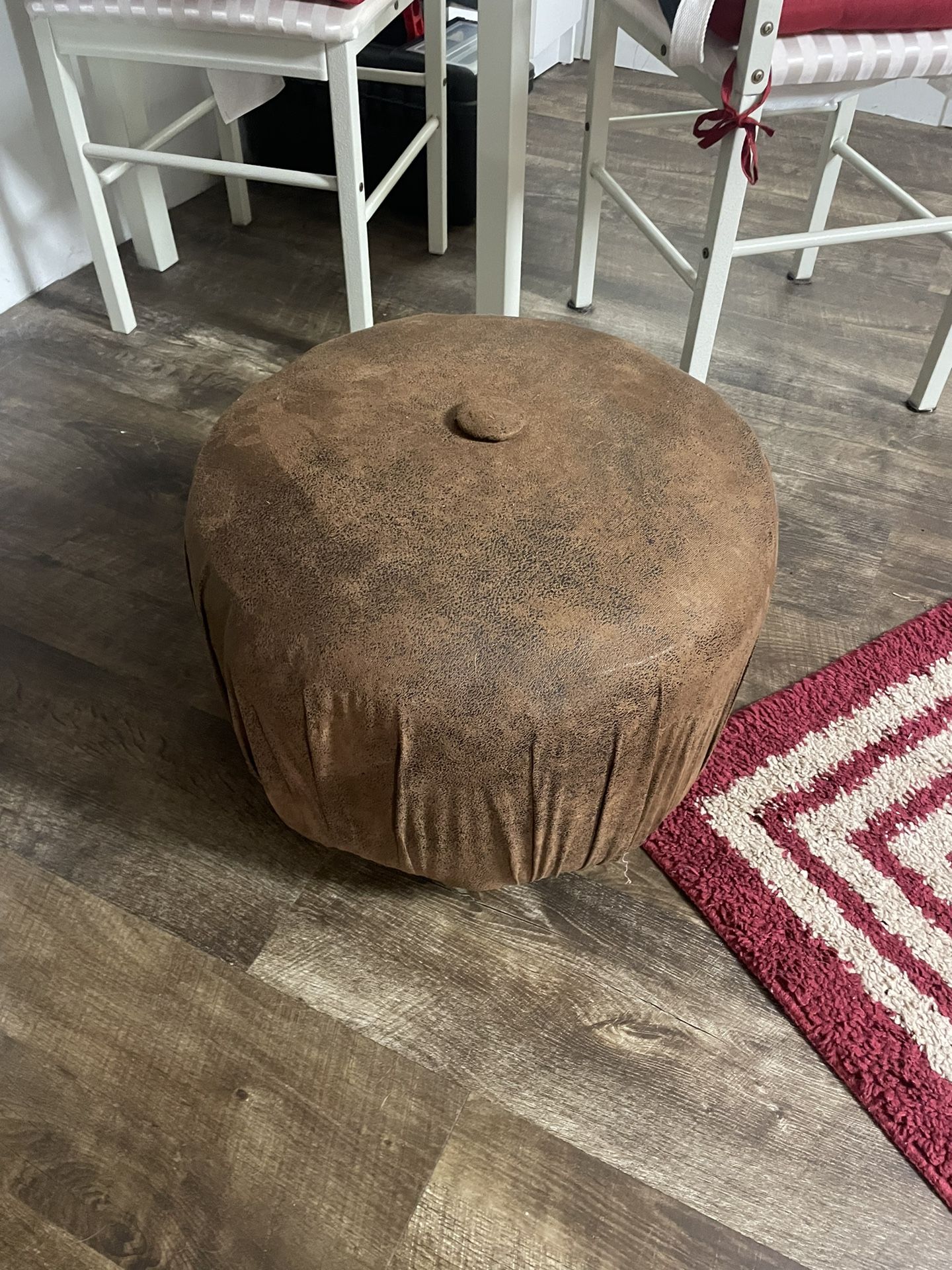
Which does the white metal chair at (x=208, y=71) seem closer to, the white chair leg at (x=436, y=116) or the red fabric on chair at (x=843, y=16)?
the white chair leg at (x=436, y=116)

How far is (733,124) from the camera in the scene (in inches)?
41.9

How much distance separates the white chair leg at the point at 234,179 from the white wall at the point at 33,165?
101mm

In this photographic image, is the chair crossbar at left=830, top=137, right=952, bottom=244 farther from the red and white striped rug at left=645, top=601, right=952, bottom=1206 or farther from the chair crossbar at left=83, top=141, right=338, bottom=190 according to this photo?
the chair crossbar at left=83, top=141, right=338, bottom=190

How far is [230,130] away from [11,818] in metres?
1.35

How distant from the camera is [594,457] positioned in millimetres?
812

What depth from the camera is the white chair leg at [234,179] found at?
69.4 inches

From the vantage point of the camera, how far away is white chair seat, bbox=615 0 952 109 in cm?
106

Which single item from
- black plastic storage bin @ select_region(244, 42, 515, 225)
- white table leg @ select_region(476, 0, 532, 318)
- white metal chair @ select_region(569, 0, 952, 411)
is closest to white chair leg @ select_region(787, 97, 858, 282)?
white metal chair @ select_region(569, 0, 952, 411)

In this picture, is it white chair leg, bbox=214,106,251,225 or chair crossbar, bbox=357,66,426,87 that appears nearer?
chair crossbar, bbox=357,66,426,87

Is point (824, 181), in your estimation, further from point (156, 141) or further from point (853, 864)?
point (853, 864)

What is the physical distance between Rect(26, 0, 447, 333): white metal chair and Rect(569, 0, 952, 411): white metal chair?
0.34m

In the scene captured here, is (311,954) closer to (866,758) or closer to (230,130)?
(866,758)

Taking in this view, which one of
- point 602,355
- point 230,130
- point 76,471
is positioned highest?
point 602,355

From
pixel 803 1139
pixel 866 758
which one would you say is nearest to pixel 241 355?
pixel 866 758
